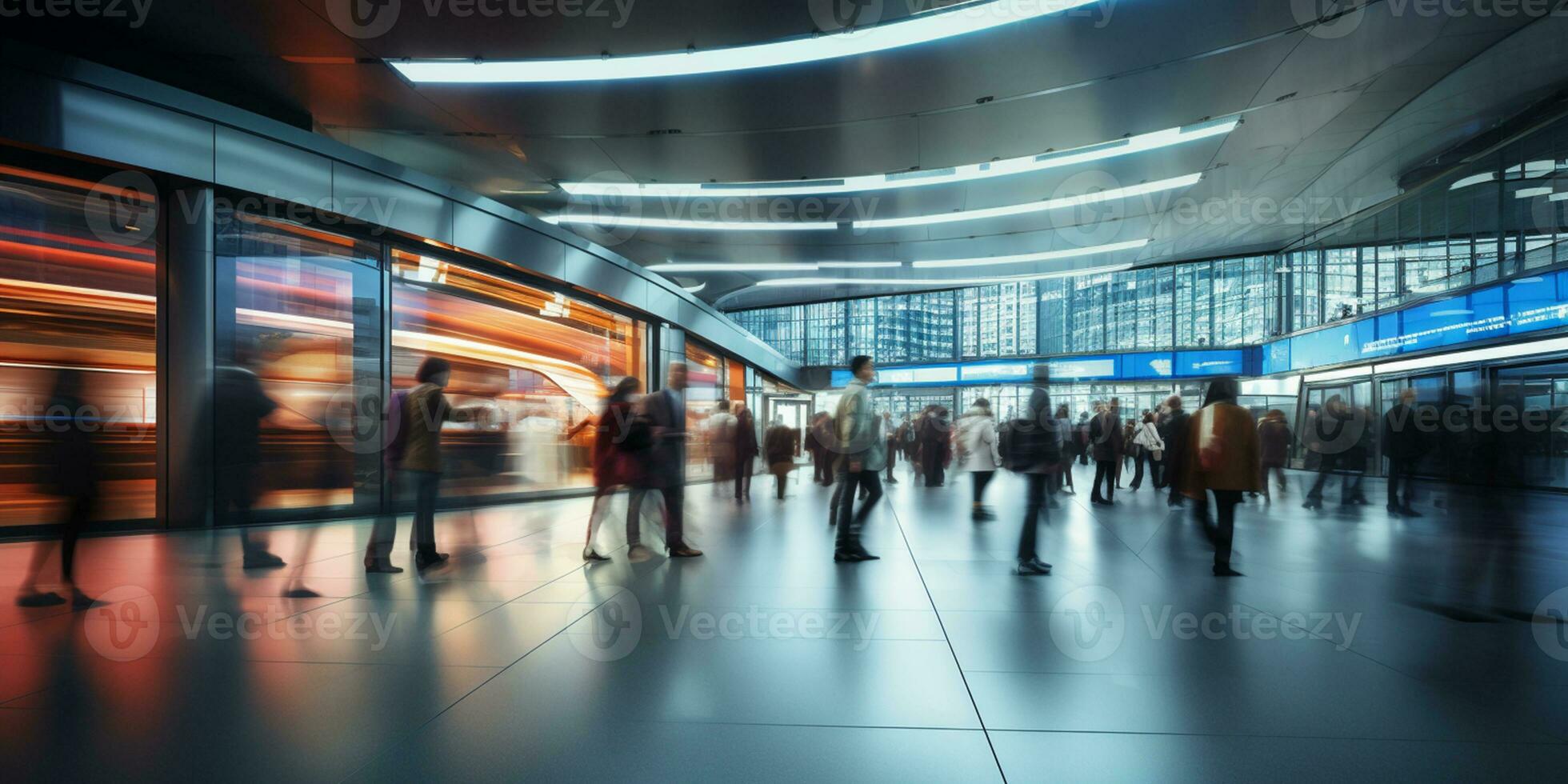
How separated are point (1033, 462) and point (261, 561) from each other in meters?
6.16

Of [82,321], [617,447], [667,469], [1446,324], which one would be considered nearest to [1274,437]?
[1446,324]

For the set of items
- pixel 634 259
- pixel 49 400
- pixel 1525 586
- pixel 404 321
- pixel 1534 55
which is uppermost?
pixel 1534 55

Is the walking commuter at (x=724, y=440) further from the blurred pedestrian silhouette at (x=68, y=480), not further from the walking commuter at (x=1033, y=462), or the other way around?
the blurred pedestrian silhouette at (x=68, y=480)

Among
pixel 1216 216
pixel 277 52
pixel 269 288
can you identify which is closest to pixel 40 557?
pixel 269 288

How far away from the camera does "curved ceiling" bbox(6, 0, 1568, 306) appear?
24.1 feet

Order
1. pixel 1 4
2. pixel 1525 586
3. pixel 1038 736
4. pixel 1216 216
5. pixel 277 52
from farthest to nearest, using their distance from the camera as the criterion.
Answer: pixel 1216 216
pixel 277 52
pixel 1 4
pixel 1525 586
pixel 1038 736

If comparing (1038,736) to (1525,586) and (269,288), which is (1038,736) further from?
(269,288)

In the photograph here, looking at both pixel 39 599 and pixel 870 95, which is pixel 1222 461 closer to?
pixel 870 95

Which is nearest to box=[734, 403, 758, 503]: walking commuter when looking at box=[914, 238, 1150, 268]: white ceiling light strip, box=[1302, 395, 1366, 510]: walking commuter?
box=[914, 238, 1150, 268]: white ceiling light strip

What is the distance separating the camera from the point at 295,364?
832 cm

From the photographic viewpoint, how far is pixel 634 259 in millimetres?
17156

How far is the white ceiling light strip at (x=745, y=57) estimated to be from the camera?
725 cm

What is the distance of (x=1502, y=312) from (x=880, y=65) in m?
13.0

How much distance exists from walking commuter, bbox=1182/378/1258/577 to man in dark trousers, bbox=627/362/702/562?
4254 mm
